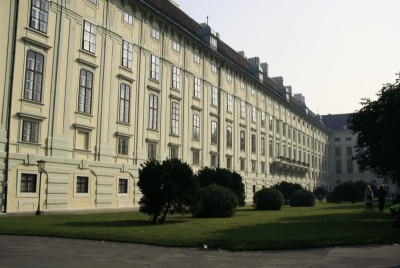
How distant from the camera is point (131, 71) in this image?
32.4m

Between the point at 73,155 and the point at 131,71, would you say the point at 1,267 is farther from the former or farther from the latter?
the point at 131,71

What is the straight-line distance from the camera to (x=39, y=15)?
25.0 meters

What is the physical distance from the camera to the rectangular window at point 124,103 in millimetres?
31125

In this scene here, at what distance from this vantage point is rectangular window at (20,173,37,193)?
76.0 feet

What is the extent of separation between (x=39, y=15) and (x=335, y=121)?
96.1 m

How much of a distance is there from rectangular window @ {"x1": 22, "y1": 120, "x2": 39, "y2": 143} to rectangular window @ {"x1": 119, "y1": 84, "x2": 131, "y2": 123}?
7651 mm

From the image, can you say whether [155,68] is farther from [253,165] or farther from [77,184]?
[253,165]

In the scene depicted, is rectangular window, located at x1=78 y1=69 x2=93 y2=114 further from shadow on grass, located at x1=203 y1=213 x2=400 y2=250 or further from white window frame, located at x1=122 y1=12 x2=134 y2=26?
shadow on grass, located at x1=203 y1=213 x2=400 y2=250

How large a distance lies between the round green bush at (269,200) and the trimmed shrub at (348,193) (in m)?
17.7

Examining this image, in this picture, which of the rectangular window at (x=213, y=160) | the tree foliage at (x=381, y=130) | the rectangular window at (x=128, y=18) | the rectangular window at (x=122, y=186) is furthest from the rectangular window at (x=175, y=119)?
the tree foliage at (x=381, y=130)

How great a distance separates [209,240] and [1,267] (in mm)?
5590

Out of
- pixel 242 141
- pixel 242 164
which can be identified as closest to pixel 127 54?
pixel 242 141

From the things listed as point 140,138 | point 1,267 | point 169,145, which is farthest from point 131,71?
point 1,267

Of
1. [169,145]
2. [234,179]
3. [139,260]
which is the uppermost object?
[169,145]
